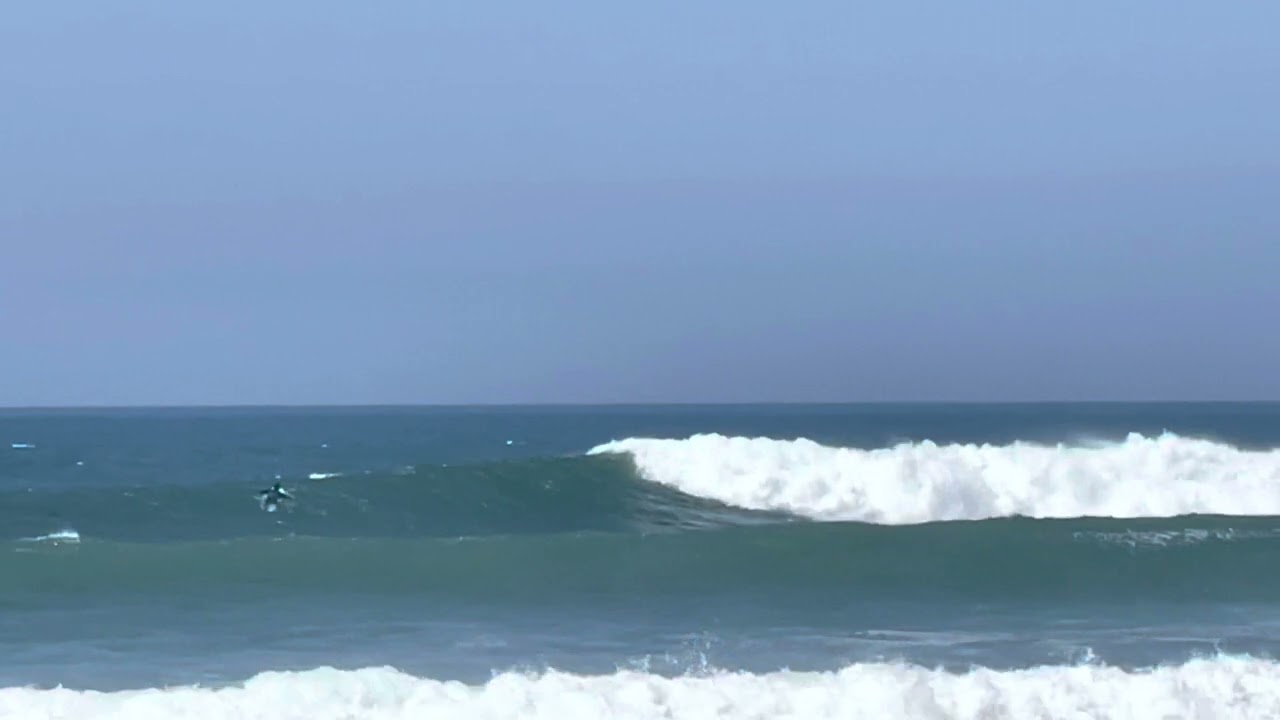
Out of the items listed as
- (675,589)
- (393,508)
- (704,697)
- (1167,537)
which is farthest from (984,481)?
(704,697)

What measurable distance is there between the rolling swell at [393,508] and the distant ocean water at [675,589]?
9cm

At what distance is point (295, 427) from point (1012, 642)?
6752 centimetres

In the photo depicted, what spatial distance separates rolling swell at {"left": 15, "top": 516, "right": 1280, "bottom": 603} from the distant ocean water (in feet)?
0.16

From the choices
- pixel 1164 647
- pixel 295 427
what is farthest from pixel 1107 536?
pixel 295 427

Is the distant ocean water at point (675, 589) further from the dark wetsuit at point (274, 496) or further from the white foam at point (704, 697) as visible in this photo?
the dark wetsuit at point (274, 496)

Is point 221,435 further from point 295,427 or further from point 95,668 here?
point 95,668

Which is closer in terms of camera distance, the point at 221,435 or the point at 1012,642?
the point at 1012,642

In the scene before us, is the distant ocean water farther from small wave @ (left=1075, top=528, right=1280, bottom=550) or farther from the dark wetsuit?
the dark wetsuit

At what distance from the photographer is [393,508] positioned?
2569 centimetres

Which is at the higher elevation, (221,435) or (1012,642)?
(221,435)

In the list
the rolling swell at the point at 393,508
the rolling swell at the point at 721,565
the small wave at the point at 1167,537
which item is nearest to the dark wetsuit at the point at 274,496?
the rolling swell at the point at 393,508

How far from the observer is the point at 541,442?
5966 centimetres

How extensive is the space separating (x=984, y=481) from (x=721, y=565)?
9.87 m

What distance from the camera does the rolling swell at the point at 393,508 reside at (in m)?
24.3
